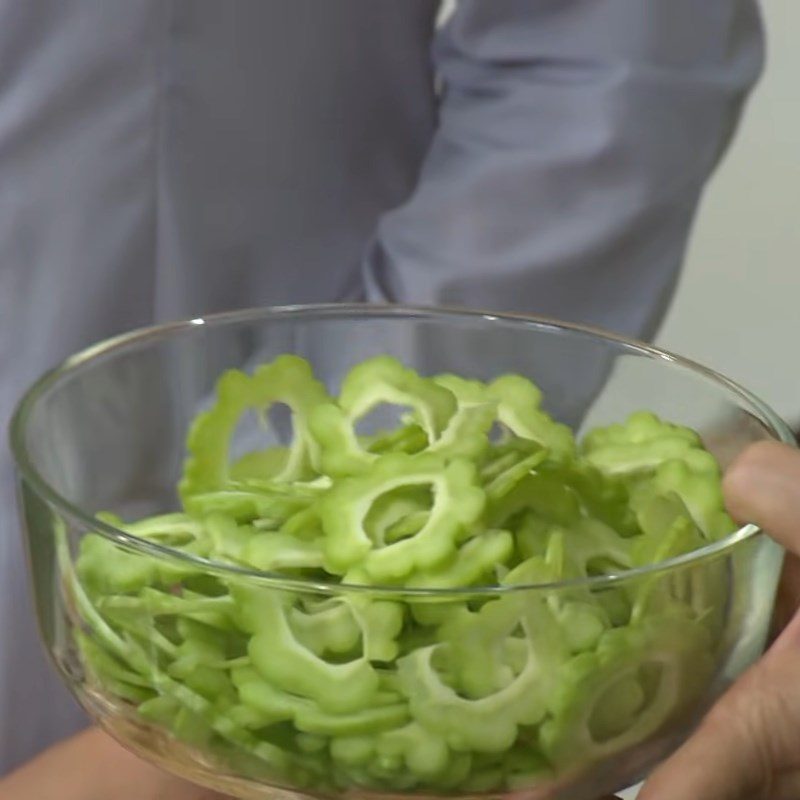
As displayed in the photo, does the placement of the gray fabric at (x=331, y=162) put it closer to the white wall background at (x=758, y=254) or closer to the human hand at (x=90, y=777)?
the human hand at (x=90, y=777)

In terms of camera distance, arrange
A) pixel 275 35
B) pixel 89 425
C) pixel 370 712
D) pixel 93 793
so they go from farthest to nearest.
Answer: pixel 275 35
pixel 93 793
pixel 89 425
pixel 370 712

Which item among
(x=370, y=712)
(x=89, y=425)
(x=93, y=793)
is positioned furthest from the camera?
(x=93, y=793)

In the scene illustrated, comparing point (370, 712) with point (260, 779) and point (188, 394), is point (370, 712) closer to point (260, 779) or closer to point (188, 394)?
point (260, 779)

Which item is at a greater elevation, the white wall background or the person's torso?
the person's torso

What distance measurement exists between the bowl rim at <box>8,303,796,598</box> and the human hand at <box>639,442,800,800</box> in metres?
0.01

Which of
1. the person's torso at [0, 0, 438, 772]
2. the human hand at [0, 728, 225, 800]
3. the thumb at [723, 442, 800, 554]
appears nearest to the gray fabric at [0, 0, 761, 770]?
the person's torso at [0, 0, 438, 772]

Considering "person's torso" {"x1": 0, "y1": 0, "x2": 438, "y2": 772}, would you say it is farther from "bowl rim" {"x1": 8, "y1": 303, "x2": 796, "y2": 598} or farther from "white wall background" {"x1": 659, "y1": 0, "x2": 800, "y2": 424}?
"white wall background" {"x1": 659, "y1": 0, "x2": 800, "y2": 424}

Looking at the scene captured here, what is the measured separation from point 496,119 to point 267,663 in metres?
0.49

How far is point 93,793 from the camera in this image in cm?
54

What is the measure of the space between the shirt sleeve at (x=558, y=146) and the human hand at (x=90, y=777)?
0.98ft

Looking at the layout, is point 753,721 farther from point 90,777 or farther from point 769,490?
point 90,777

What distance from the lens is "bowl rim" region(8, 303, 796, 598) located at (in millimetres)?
281

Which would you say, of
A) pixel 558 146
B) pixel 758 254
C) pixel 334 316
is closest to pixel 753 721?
pixel 334 316

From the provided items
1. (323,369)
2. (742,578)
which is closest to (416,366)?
(323,369)
